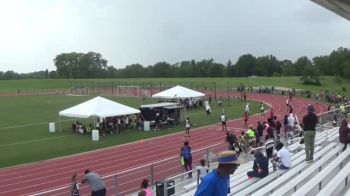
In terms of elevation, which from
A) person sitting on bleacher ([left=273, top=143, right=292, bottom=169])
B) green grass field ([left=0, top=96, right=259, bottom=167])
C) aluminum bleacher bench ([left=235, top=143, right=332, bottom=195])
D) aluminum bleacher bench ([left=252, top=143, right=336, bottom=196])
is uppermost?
person sitting on bleacher ([left=273, top=143, right=292, bottom=169])

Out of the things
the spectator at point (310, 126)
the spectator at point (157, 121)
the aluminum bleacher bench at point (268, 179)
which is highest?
the spectator at point (310, 126)

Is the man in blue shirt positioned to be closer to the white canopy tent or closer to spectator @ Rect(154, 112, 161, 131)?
the white canopy tent

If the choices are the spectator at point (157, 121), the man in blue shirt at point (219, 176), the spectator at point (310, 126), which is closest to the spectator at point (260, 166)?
the spectator at point (310, 126)

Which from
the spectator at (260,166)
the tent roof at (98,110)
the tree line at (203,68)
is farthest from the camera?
the tree line at (203,68)

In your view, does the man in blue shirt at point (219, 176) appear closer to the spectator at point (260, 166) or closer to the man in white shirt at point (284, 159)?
the spectator at point (260, 166)

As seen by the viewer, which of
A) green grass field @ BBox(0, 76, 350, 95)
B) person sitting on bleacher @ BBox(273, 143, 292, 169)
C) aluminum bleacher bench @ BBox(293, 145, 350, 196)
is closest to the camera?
aluminum bleacher bench @ BBox(293, 145, 350, 196)

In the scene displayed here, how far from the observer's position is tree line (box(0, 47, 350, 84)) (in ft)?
380

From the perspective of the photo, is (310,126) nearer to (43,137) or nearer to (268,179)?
(268,179)

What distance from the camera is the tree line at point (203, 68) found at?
115975mm

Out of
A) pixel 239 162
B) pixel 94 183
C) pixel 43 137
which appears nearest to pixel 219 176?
pixel 239 162

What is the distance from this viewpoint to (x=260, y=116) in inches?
1742

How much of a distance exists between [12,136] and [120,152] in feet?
36.3

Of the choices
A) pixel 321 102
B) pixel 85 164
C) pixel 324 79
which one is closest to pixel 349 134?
pixel 85 164

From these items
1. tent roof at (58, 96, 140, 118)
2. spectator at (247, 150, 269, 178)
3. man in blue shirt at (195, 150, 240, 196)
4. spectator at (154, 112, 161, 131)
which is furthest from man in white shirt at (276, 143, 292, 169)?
spectator at (154, 112, 161, 131)
